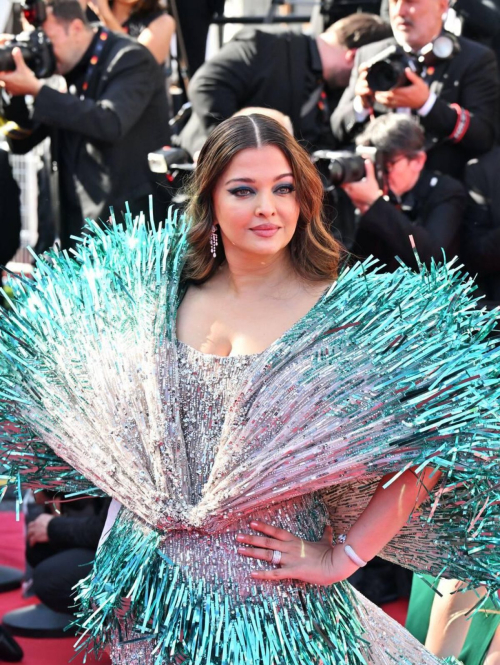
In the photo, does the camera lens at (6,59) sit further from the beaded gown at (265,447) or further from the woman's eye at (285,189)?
the woman's eye at (285,189)

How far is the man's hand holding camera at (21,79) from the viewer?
3908 mm

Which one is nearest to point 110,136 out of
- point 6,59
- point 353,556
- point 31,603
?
point 6,59

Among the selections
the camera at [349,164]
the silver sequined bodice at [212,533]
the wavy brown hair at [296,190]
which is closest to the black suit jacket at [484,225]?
the camera at [349,164]

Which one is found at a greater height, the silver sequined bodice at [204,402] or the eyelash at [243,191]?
the eyelash at [243,191]

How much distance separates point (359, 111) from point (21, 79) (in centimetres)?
132

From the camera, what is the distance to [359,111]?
380 cm

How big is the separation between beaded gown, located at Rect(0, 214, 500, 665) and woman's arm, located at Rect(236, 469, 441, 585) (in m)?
0.04

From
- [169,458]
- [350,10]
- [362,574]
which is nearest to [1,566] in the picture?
[362,574]

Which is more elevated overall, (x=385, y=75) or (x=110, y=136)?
(x=385, y=75)

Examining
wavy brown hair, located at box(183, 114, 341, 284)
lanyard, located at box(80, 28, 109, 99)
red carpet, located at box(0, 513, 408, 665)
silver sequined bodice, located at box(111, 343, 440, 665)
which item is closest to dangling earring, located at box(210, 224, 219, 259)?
wavy brown hair, located at box(183, 114, 341, 284)

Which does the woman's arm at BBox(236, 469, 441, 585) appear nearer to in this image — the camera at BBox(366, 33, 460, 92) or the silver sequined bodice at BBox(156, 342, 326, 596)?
the silver sequined bodice at BBox(156, 342, 326, 596)

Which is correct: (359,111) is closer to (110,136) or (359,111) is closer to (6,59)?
(110,136)

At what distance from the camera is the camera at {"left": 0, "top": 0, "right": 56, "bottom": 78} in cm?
390

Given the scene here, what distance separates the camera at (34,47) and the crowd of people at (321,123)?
0.03 metres
